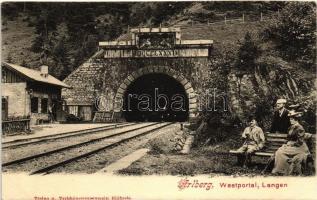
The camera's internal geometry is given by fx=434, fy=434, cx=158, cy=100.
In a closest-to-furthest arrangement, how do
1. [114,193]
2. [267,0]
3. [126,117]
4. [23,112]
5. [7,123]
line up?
1. [114,193]
2. [267,0]
3. [7,123]
4. [23,112]
5. [126,117]

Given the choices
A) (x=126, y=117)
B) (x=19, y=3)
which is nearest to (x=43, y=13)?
(x=19, y=3)

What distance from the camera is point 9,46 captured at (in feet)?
39.4

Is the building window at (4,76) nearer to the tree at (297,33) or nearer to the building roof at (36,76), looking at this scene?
the building roof at (36,76)

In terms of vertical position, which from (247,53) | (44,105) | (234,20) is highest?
(234,20)

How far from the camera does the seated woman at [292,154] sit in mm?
10109

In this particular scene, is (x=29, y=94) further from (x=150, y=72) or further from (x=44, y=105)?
(x=150, y=72)

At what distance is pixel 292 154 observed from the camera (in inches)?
404

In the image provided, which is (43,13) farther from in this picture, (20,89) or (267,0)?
(267,0)

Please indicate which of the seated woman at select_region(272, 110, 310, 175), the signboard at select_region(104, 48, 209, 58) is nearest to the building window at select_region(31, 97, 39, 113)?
the signboard at select_region(104, 48, 209, 58)

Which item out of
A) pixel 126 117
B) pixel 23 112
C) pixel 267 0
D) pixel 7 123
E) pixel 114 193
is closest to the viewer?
pixel 114 193

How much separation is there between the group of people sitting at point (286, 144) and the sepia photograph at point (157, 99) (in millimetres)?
31

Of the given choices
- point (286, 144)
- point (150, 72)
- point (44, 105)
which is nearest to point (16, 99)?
point (44, 105)

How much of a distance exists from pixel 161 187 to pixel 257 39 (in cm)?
562

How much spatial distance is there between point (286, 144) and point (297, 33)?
365 centimetres
